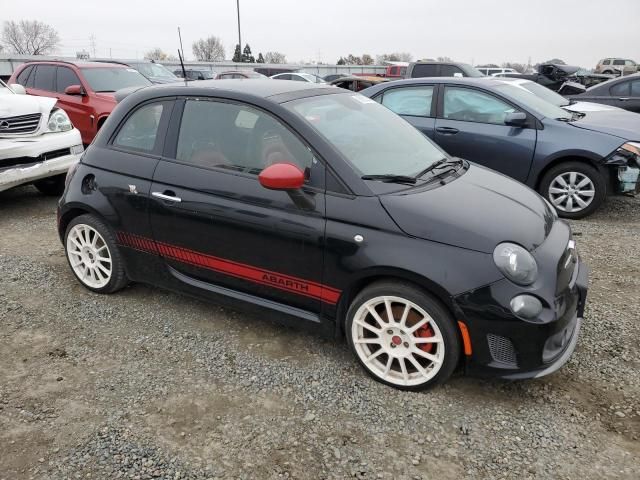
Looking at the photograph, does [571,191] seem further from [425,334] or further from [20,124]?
[20,124]

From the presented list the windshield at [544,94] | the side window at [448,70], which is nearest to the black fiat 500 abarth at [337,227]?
the windshield at [544,94]

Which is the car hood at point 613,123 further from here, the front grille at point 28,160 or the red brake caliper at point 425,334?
the front grille at point 28,160

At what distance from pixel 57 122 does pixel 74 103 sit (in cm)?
217

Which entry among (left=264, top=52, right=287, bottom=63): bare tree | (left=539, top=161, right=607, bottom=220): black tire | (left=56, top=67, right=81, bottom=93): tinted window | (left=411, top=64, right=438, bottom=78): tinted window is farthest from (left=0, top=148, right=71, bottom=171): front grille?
(left=264, top=52, right=287, bottom=63): bare tree

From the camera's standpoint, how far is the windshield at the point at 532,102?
19.7 feet

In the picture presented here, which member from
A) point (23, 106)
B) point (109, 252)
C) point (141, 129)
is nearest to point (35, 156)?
point (23, 106)

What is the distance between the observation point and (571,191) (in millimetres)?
5777

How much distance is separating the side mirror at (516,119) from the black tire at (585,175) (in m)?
0.63

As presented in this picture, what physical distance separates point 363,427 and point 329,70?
3687 centimetres

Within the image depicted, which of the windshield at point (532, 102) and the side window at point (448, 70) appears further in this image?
the side window at point (448, 70)

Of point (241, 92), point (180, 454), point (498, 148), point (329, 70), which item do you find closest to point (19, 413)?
point (180, 454)

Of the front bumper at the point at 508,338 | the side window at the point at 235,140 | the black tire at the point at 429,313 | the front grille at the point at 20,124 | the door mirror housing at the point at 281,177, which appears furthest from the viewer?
the front grille at the point at 20,124

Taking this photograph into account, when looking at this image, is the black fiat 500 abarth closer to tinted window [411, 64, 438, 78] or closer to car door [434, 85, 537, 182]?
car door [434, 85, 537, 182]

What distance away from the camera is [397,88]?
6.79m
